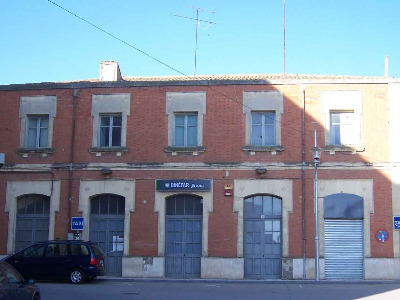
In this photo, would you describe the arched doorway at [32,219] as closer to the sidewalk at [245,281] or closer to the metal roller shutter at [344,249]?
the sidewalk at [245,281]

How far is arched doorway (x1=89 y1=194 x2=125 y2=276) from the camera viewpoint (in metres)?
25.0

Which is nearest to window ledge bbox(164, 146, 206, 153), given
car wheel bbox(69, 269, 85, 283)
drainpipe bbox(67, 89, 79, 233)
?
drainpipe bbox(67, 89, 79, 233)

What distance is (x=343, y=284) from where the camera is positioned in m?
22.4

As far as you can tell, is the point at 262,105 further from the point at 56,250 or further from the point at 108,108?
the point at 56,250

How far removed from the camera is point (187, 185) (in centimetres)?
2466

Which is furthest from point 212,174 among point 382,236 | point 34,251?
point 34,251

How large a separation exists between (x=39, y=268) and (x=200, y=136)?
8.39 meters

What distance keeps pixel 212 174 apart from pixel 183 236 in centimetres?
287

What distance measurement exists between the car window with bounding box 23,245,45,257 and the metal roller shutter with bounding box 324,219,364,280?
1115cm

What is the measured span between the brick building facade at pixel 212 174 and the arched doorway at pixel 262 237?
0.14 ft

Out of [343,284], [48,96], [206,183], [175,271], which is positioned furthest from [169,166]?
[343,284]

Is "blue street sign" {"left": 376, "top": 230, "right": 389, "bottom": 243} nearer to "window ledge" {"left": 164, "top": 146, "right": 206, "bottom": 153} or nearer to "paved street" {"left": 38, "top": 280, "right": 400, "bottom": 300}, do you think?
"paved street" {"left": 38, "top": 280, "right": 400, "bottom": 300}

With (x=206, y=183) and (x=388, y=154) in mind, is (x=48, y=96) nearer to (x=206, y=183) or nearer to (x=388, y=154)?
(x=206, y=183)

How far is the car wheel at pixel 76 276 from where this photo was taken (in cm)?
2125
